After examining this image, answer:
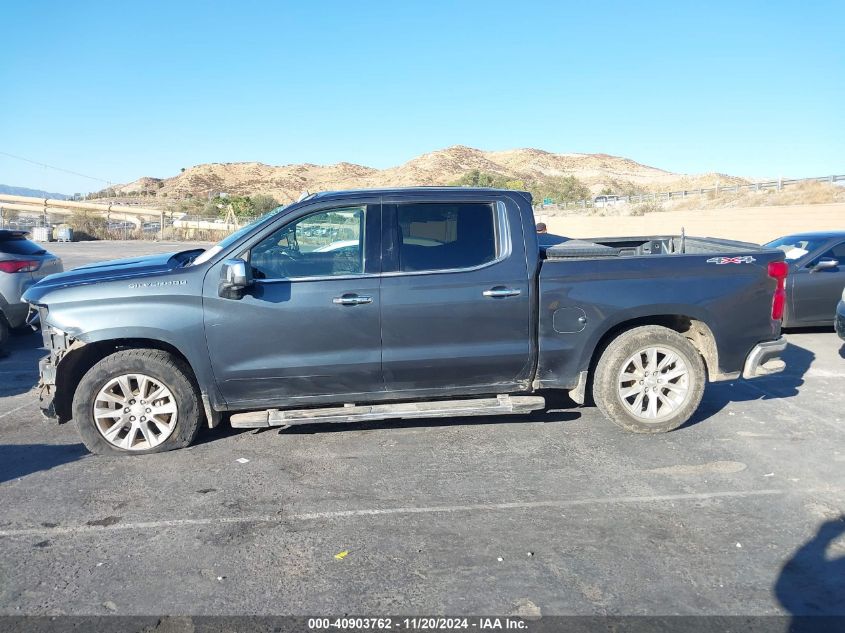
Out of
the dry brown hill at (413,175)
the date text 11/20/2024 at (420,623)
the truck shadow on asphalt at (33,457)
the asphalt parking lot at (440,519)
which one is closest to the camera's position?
the date text 11/20/2024 at (420,623)

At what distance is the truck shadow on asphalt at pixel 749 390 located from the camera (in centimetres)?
613

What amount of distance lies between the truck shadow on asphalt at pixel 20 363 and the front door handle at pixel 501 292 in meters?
5.25

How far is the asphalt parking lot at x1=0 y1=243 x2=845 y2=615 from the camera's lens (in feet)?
10.7

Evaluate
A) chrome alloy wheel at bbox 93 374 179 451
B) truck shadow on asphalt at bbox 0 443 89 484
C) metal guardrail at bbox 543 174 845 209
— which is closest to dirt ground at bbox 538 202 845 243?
metal guardrail at bbox 543 174 845 209

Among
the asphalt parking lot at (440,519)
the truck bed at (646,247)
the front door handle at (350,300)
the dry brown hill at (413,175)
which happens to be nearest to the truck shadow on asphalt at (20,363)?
the asphalt parking lot at (440,519)

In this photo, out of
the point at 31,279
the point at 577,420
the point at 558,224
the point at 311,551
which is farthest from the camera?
the point at 558,224

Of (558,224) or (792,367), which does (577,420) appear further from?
(558,224)

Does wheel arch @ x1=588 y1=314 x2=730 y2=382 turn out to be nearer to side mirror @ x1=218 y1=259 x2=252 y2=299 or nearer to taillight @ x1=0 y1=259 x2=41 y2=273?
side mirror @ x1=218 y1=259 x2=252 y2=299

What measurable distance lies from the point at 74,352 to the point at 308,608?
2955 millimetres

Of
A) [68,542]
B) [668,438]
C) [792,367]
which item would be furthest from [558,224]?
[68,542]

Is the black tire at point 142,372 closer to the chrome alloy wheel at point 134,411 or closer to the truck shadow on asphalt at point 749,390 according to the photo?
the chrome alloy wheel at point 134,411

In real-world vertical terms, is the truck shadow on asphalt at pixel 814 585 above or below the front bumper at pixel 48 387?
below

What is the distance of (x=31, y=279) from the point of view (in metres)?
8.80

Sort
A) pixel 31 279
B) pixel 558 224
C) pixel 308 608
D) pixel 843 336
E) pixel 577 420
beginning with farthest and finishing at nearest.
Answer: pixel 558 224
pixel 31 279
pixel 843 336
pixel 577 420
pixel 308 608
